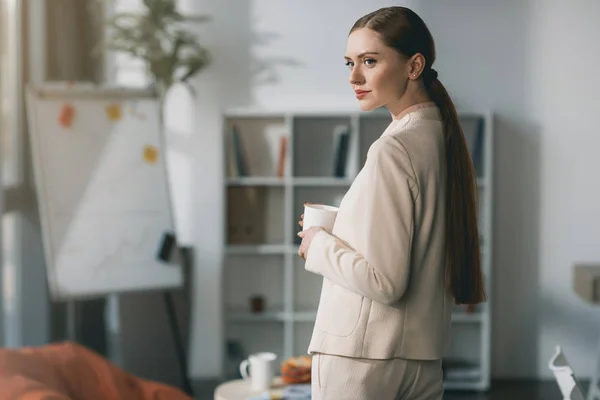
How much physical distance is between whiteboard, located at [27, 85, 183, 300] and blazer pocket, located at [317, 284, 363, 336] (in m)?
1.90

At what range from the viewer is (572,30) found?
1978 millimetres

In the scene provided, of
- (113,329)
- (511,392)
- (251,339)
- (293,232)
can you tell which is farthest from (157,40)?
(511,392)

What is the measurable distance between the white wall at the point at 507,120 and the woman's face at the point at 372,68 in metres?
1.44

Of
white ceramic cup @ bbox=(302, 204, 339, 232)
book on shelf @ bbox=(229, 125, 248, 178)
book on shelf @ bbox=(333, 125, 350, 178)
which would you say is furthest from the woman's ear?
book on shelf @ bbox=(229, 125, 248, 178)

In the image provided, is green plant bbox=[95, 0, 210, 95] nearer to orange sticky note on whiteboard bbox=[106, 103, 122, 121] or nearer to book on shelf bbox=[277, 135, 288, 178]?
orange sticky note on whiteboard bbox=[106, 103, 122, 121]

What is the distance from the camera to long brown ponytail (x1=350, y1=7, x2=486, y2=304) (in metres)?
0.84

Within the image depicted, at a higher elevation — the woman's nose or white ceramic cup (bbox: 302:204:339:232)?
the woman's nose

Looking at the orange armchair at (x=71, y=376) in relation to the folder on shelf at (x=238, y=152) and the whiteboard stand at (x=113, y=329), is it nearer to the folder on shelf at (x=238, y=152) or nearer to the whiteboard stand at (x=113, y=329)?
the whiteboard stand at (x=113, y=329)

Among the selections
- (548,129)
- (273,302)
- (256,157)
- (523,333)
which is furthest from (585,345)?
(256,157)

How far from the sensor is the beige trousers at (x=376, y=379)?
885 millimetres

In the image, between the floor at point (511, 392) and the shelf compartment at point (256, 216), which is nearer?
the floor at point (511, 392)

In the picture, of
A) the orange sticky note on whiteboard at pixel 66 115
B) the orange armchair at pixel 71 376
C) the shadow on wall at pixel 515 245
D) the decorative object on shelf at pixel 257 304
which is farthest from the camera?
the decorative object on shelf at pixel 257 304

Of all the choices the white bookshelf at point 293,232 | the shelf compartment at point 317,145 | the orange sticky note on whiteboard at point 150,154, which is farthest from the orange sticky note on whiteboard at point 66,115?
the shelf compartment at point 317,145

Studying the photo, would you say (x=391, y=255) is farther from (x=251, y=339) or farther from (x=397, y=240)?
(x=251, y=339)
